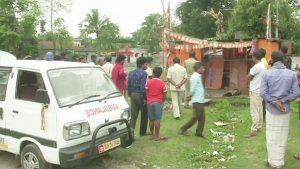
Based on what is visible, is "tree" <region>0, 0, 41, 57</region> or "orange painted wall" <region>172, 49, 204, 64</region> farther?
"tree" <region>0, 0, 41, 57</region>

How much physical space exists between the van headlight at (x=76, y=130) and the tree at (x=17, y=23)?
69.5 feet

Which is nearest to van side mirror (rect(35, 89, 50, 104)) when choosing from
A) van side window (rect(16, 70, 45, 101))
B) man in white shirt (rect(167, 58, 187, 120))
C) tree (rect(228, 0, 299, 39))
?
van side window (rect(16, 70, 45, 101))

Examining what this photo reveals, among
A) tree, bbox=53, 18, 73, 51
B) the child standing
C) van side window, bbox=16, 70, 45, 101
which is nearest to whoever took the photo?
van side window, bbox=16, 70, 45, 101

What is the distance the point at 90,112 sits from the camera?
19.4ft

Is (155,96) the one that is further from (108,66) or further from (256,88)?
(108,66)

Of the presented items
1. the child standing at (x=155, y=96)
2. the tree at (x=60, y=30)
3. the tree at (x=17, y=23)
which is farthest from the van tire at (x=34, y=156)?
the tree at (x=60, y=30)

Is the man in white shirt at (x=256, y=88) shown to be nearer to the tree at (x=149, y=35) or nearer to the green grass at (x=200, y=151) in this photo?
the green grass at (x=200, y=151)

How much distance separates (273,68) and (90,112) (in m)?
3.01

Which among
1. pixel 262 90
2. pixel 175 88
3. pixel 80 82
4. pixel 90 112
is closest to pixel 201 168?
pixel 262 90

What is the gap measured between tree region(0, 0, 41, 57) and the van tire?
67.3ft

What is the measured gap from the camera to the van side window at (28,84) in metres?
6.18

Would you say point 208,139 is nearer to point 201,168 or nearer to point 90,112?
point 201,168

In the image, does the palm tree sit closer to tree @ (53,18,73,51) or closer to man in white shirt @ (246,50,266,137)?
tree @ (53,18,73,51)

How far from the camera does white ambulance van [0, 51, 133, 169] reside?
5.61 metres
